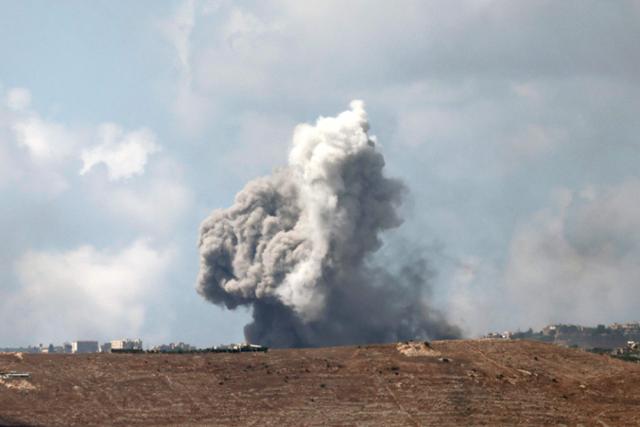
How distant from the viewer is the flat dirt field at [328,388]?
11038 cm

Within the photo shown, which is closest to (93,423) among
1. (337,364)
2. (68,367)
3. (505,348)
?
(68,367)

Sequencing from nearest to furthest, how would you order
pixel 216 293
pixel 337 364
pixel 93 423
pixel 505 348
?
pixel 93 423
pixel 337 364
pixel 505 348
pixel 216 293

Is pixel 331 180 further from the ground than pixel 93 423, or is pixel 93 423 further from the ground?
pixel 331 180

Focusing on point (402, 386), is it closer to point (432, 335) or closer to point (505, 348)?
point (505, 348)

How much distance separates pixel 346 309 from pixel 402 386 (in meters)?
60.1

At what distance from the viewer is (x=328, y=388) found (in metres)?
120

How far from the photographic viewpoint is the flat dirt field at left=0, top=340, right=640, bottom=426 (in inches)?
4345

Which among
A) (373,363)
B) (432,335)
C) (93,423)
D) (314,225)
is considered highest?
(314,225)

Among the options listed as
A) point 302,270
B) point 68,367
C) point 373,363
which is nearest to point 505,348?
point 373,363

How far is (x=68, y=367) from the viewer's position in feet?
408

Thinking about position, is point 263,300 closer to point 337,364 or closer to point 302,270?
point 302,270

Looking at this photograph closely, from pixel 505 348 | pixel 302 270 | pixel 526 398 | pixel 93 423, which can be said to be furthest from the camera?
pixel 302 270

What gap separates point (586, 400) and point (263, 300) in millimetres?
72052

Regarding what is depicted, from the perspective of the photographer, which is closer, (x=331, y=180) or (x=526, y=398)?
(x=526, y=398)
